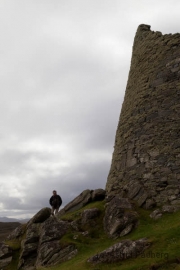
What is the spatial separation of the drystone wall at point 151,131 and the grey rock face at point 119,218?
1.04 meters

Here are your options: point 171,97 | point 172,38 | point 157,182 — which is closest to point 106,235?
point 157,182

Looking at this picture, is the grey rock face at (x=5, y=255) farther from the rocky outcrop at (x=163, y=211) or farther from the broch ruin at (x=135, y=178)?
the rocky outcrop at (x=163, y=211)

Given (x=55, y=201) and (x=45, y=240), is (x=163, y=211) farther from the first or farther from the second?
(x=55, y=201)

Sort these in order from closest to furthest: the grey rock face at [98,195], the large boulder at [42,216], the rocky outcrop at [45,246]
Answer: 1. the rocky outcrop at [45,246]
2. the large boulder at [42,216]
3. the grey rock face at [98,195]

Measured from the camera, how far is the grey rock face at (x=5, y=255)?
57.1 ft

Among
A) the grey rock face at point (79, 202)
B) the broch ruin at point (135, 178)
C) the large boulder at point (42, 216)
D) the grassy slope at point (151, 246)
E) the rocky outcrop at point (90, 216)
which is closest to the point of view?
the grassy slope at point (151, 246)


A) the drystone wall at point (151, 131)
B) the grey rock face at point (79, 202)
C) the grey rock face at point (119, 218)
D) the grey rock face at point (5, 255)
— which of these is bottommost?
the grey rock face at point (5, 255)

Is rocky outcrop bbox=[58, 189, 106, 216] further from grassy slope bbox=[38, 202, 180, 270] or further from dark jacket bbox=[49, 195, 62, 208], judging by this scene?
grassy slope bbox=[38, 202, 180, 270]

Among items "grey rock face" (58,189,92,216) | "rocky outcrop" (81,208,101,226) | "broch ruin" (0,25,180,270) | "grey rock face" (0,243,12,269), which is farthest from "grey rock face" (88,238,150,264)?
"grey rock face" (58,189,92,216)

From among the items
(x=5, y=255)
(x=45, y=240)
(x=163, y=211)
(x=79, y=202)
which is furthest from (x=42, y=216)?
(x=163, y=211)

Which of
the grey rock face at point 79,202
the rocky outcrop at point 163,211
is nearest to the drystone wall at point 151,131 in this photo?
the rocky outcrop at point 163,211

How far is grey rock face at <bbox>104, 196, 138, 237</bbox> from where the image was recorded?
→ 15556mm

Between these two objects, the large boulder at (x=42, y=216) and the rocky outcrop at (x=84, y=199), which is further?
the rocky outcrop at (x=84, y=199)

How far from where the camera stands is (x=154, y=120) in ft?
65.0
